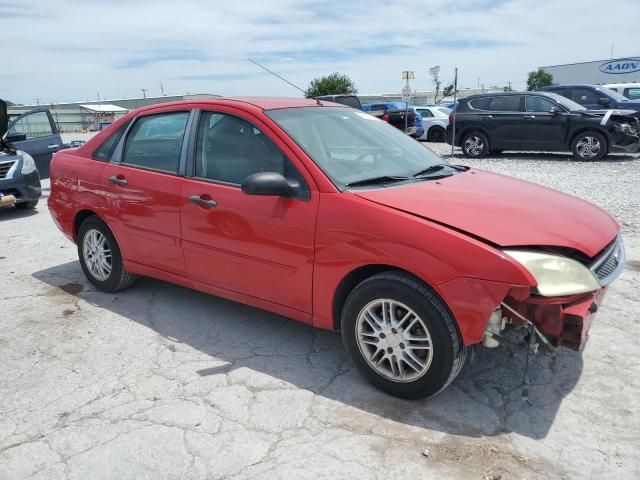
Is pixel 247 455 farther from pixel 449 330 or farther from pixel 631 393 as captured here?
pixel 631 393

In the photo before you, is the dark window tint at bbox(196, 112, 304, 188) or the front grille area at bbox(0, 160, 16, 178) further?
the front grille area at bbox(0, 160, 16, 178)

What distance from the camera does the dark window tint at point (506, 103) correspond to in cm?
1386

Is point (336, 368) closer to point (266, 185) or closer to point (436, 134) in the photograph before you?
point (266, 185)

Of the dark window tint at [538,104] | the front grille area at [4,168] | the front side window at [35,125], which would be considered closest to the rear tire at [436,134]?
the dark window tint at [538,104]

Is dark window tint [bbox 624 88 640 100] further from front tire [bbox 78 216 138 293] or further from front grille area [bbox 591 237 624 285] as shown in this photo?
front tire [bbox 78 216 138 293]

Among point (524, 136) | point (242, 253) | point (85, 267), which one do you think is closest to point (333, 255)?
point (242, 253)

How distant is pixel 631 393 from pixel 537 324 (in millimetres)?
864

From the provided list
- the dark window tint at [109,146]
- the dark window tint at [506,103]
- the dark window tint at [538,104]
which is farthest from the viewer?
the dark window tint at [506,103]

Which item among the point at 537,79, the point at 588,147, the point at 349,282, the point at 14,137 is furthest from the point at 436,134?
the point at 537,79

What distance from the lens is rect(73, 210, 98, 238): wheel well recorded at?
16.1 feet

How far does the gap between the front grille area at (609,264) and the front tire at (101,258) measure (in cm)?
362

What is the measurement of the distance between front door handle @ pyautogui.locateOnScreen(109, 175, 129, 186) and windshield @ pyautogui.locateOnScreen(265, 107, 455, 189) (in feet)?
4.78

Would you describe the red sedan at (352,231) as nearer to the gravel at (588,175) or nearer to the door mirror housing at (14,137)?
the gravel at (588,175)

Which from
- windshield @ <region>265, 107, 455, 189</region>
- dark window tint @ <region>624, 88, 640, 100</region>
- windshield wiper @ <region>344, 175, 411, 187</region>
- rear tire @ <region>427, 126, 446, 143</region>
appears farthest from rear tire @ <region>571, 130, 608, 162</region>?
windshield wiper @ <region>344, 175, 411, 187</region>
